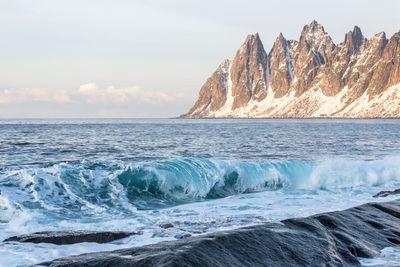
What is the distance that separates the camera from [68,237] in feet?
23.8

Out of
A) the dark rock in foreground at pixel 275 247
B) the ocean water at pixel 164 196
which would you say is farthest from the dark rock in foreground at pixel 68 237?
the dark rock in foreground at pixel 275 247

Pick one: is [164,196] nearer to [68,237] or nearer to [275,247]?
[68,237]

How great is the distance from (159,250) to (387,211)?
692 cm

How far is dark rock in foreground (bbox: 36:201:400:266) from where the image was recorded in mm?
4309

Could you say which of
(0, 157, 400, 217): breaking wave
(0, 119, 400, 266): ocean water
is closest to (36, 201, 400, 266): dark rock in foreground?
(0, 119, 400, 266): ocean water

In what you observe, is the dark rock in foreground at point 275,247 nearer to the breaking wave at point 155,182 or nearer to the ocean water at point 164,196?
the ocean water at point 164,196

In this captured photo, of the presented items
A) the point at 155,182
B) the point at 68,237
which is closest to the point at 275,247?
the point at 68,237

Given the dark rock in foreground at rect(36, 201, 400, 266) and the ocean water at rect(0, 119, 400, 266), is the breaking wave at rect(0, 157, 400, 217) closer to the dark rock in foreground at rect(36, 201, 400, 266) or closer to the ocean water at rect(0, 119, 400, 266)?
the ocean water at rect(0, 119, 400, 266)

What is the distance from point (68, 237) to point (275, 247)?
428 centimetres

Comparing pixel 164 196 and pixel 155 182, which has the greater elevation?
pixel 155 182

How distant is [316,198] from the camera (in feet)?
43.0

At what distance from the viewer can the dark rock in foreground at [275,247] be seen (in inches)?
170

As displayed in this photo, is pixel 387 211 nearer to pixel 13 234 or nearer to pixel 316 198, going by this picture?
pixel 316 198

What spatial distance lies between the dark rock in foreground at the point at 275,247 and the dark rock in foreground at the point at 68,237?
Result: 8.39ft
